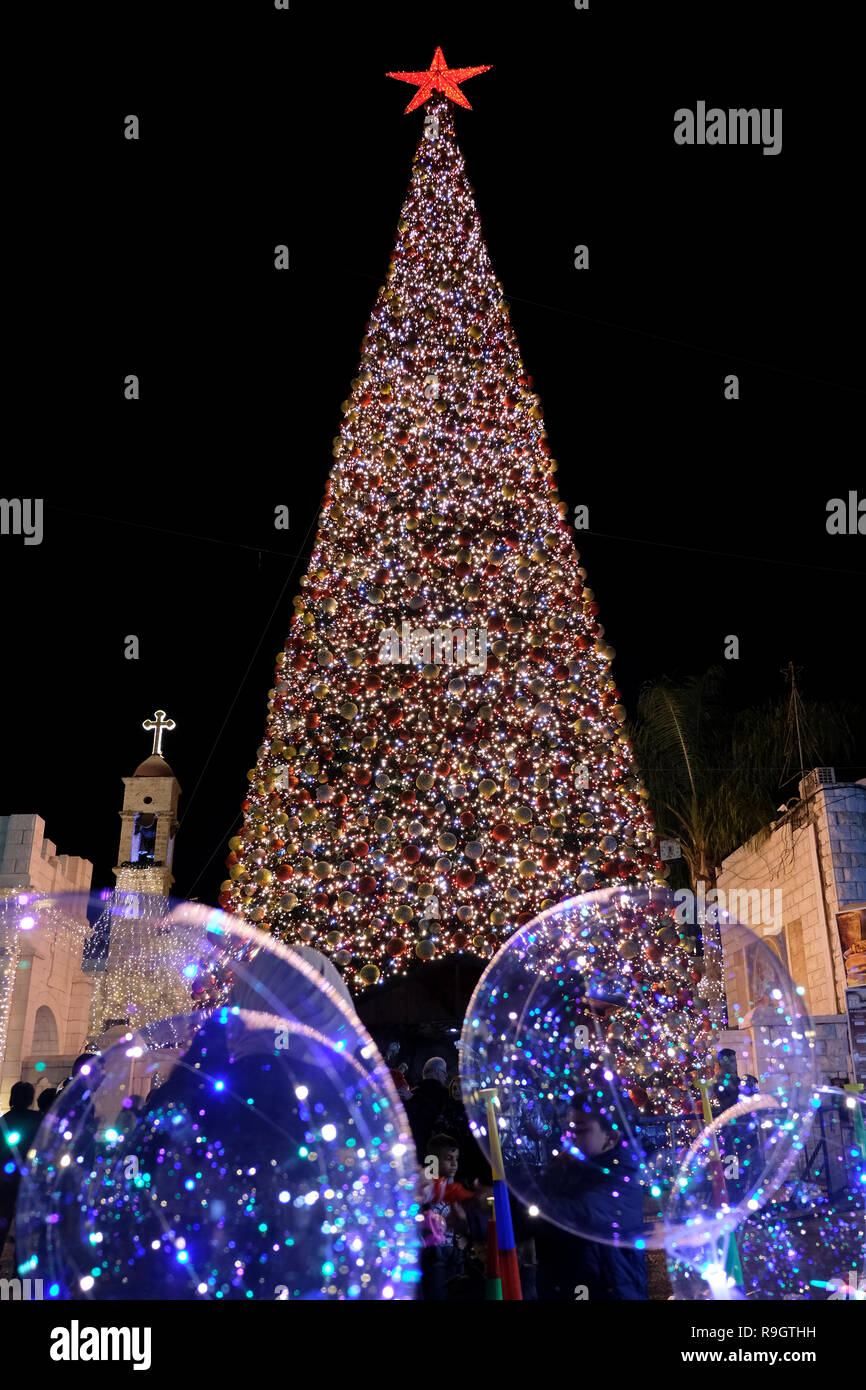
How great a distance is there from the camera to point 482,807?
267 inches

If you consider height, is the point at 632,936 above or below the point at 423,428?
below

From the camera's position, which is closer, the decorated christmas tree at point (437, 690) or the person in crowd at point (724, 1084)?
the person in crowd at point (724, 1084)

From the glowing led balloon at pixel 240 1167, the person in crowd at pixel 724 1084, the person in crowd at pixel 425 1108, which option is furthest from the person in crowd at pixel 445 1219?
the glowing led balloon at pixel 240 1167

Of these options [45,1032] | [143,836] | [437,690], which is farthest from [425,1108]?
[143,836]

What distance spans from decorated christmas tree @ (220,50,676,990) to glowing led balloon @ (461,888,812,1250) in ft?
10.4

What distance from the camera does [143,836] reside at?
98.2 ft

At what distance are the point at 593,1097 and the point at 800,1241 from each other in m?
0.96

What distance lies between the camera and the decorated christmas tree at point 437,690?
6.62m

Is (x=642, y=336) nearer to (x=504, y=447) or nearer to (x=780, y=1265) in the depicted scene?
(x=504, y=447)

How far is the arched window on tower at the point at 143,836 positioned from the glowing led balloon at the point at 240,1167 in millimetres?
29102

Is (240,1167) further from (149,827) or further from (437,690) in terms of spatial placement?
(149,827)

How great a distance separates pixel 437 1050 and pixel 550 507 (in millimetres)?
4451

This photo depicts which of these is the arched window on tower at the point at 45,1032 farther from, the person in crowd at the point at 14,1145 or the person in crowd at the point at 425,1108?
the person in crowd at the point at 425,1108
